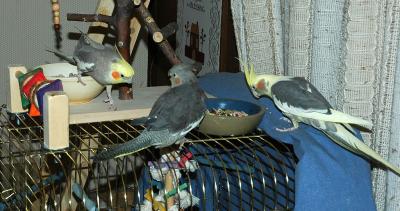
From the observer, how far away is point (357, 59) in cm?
108

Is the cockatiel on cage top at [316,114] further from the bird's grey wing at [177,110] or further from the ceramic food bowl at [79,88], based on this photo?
the ceramic food bowl at [79,88]

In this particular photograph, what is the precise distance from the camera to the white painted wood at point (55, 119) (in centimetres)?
96

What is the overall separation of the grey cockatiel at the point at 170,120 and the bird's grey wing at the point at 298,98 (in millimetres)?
145

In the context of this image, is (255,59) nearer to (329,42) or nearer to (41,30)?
(329,42)

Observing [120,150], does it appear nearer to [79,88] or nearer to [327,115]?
[79,88]

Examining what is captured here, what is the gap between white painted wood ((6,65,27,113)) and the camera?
3.81 feet

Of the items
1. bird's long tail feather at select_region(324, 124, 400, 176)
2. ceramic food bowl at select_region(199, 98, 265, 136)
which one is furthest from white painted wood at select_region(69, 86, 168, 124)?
bird's long tail feather at select_region(324, 124, 400, 176)

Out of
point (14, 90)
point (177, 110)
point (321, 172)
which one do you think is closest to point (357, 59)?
point (321, 172)

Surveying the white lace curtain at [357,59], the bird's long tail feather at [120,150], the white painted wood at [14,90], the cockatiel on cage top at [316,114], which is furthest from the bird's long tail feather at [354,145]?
the white painted wood at [14,90]

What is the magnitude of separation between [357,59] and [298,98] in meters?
0.16

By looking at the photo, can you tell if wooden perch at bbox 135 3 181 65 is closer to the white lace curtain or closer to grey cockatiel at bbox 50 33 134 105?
grey cockatiel at bbox 50 33 134 105

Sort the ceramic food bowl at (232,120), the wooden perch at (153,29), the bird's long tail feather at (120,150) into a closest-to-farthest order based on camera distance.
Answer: the bird's long tail feather at (120,150)
the ceramic food bowl at (232,120)
the wooden perch at (153,29)

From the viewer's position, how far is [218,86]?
126 centimetres

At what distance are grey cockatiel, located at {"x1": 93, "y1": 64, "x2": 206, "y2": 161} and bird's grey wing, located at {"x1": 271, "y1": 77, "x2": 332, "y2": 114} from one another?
14 cm
